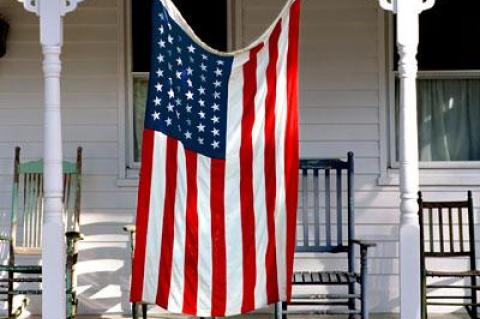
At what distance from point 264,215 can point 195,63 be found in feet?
3.02

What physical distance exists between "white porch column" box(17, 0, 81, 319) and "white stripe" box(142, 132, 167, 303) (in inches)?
22.4

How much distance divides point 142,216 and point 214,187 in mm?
424

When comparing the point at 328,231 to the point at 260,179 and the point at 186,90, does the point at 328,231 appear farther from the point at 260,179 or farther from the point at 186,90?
the point at 186,90

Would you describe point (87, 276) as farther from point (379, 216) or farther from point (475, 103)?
point (475, 103)

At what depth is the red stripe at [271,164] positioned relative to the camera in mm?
3980

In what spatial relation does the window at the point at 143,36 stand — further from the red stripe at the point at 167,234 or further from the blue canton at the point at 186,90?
the red stripe at the point at 167,234

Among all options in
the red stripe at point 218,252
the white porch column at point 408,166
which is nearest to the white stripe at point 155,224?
the red stripe at point 218,252

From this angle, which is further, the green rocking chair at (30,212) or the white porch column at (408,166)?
the green rocking chair at (30,212)

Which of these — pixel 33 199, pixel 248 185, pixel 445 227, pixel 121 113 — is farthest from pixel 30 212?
pixel 445 227

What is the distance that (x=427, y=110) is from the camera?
558cm

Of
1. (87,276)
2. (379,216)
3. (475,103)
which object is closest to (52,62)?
(87,276)

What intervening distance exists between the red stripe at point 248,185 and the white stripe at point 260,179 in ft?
0.07

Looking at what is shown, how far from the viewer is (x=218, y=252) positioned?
157 inches

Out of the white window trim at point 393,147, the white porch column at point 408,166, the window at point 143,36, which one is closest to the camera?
the white porch column at point 408,166
